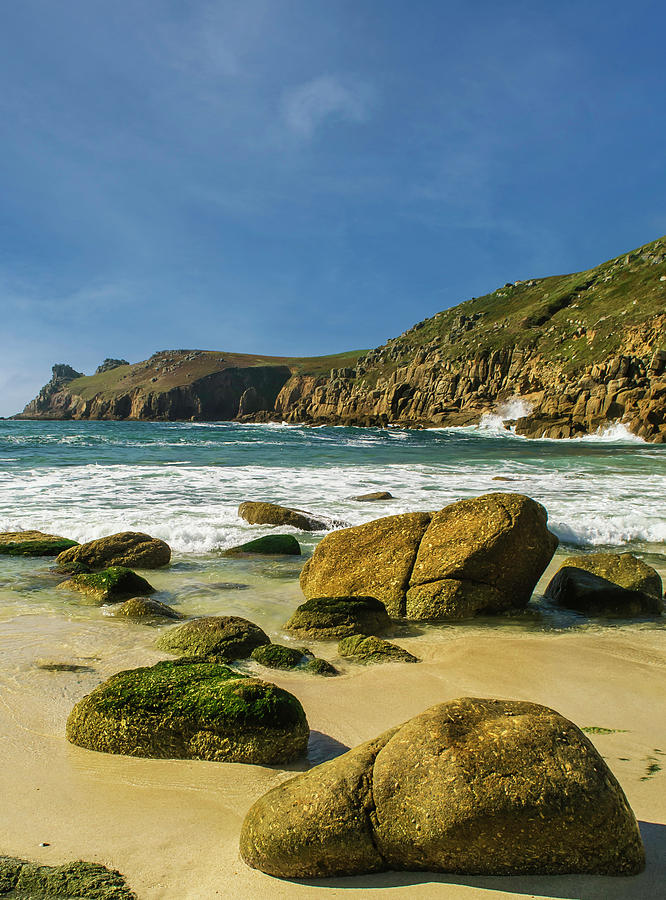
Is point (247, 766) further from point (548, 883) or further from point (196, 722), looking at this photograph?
point (548, 883)

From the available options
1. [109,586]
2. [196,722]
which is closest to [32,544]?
[109,586]

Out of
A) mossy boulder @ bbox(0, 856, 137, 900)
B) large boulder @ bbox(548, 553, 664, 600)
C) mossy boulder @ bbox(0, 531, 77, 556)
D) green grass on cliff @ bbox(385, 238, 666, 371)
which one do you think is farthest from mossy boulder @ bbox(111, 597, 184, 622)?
green grass on cliff @ bbox(385, 238, 666, 371)

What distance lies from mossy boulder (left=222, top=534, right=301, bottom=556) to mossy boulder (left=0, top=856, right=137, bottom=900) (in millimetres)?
7134

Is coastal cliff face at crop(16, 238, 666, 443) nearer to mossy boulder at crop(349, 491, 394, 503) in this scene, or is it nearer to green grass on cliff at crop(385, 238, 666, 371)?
green grass on cliff at crop(385, 238, 666, 371)

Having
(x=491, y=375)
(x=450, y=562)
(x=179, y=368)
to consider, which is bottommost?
(x=450, y=562)

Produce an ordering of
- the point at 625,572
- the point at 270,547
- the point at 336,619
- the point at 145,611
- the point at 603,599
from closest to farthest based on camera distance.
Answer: the point at 336,619 < the point at 145,611 < the point at 603,599 < the point at 625,572 < the point at 270,547

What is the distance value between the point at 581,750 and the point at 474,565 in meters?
4.25

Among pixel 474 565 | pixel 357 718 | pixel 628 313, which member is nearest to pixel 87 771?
pixel 357 718

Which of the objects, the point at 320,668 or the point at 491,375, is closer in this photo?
the point at 320,668

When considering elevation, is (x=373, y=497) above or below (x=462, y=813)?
below

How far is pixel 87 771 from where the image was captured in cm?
313

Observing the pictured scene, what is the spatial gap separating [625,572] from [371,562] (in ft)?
10.7

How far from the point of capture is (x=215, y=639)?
16.5 feet

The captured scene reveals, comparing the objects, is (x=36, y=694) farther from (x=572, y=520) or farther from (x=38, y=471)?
(x=38, y=471)
